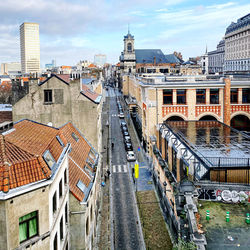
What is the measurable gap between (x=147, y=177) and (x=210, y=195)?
31.5m

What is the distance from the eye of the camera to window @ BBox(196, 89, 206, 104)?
2116 inches

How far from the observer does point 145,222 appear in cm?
3738

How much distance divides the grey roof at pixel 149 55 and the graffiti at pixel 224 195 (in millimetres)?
156726

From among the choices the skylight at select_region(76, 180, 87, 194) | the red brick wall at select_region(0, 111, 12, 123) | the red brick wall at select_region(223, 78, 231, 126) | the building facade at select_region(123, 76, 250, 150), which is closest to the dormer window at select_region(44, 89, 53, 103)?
the red brick wall at select_region(0, 111, 12, 123)

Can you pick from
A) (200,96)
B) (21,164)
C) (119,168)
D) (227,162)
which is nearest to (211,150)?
(227,162)

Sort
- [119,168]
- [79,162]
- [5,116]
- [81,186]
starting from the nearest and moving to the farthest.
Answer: [81,186] → [79,162] → [5,116] → [119,168]

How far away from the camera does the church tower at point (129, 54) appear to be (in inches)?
6885

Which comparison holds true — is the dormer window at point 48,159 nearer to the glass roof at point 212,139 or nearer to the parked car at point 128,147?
the glass roof at point 212,139

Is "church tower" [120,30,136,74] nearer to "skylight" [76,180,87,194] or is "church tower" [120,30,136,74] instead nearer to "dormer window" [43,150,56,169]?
"skylight" [76,180,87,194]

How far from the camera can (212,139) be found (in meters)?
36.4

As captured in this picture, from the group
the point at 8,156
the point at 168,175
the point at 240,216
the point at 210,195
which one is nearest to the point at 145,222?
the point at 168,175

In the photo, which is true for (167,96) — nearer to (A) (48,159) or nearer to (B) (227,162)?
(B) (227,162)

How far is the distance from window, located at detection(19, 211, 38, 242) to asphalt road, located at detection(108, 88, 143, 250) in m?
17.5

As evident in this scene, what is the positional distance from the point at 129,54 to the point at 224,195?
6329 inches
